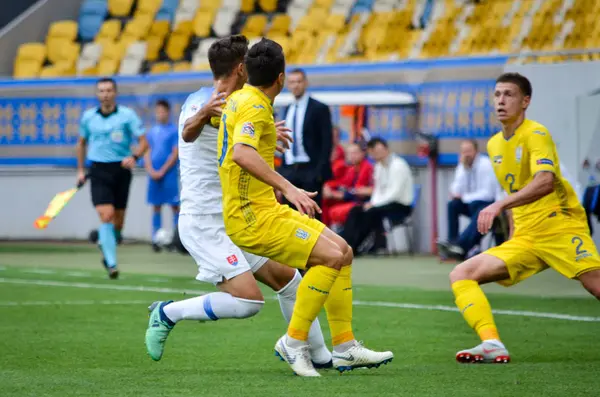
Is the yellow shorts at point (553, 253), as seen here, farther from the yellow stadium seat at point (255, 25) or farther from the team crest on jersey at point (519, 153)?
the yellow stadium seat at point (255, 25)

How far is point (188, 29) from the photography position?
2467 cm

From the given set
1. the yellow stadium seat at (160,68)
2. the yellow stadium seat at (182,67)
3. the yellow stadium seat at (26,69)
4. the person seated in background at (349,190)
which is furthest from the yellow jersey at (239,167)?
the yellow stadium seat at (26,69)

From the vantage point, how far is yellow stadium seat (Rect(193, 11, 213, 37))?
2444cm

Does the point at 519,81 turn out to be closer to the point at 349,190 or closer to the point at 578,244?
the point at 578,244

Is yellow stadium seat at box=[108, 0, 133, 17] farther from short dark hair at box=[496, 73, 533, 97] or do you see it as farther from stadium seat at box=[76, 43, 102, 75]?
short dark hair at box=[496, 73, 533, 97]

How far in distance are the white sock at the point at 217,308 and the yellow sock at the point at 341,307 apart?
0.41 m

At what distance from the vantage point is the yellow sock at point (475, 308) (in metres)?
7.87

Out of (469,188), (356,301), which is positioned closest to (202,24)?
(469,188)

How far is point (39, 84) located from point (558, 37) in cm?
864

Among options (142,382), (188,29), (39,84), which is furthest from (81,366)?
(188,29)

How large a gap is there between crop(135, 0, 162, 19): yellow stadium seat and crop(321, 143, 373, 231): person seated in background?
7.94 m

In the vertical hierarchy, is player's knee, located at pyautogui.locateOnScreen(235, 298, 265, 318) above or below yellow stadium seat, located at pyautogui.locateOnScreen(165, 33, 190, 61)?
below

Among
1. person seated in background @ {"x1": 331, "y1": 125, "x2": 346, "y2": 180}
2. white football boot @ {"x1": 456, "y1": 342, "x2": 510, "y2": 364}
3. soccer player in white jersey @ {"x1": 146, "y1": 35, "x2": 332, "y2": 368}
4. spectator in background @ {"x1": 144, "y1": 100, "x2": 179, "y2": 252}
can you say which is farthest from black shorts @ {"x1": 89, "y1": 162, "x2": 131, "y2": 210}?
white football boot @ {"x1": 456, "y1": 342, "x2": 510, "y2": 364}

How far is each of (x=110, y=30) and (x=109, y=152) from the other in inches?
425
